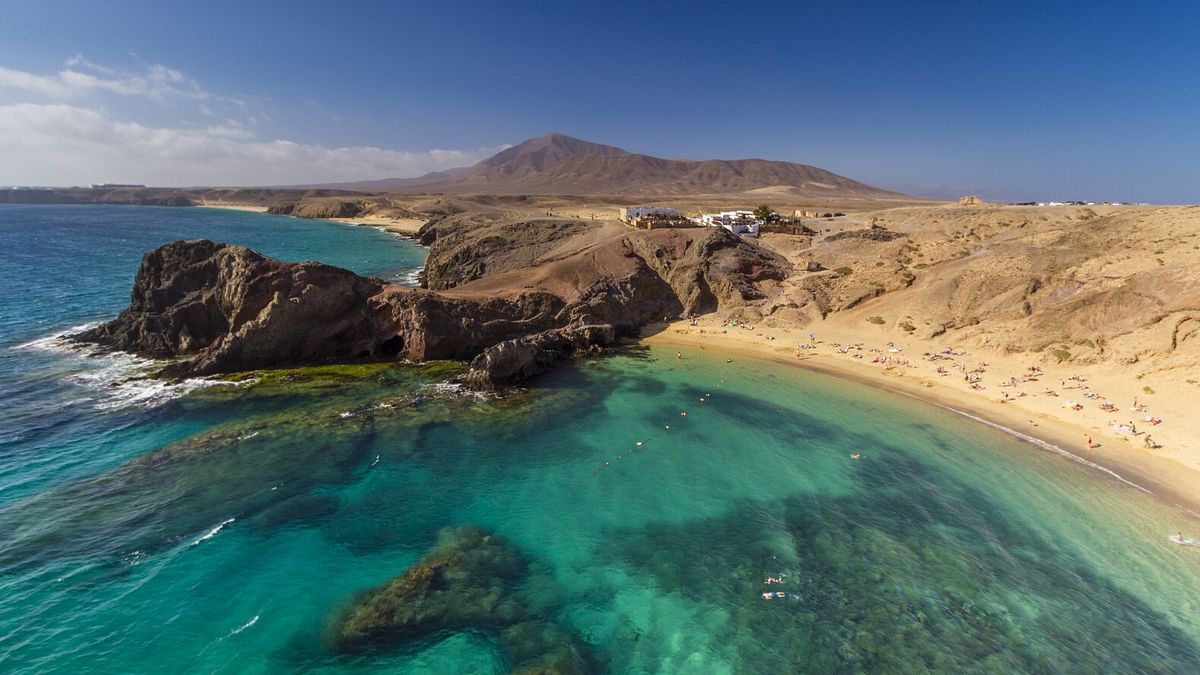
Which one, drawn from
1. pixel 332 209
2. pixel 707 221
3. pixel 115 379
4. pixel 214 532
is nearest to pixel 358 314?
pixel 115 379

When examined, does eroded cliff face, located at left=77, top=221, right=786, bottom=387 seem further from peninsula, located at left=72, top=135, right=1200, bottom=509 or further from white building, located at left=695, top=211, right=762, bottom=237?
white building, located at left=695, top=211, right=762, bottom=237

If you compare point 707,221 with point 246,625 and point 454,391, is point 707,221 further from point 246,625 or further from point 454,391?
point 246,625

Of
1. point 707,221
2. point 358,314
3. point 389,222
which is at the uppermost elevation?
point 389,222

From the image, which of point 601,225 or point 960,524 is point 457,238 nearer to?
point 601,225

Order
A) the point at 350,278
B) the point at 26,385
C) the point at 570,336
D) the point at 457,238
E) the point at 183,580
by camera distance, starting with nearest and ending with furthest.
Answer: the point at 183,580, the point at 26,385, the point at 350,278, the point at 570,336, the point at 457,238

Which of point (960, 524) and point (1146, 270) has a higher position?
point (1146, 270)

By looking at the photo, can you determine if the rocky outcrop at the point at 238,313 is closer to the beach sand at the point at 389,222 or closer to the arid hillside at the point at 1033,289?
the arid hillside at the point at 1033,289

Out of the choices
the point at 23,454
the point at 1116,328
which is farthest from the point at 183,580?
the point at 1116,328
